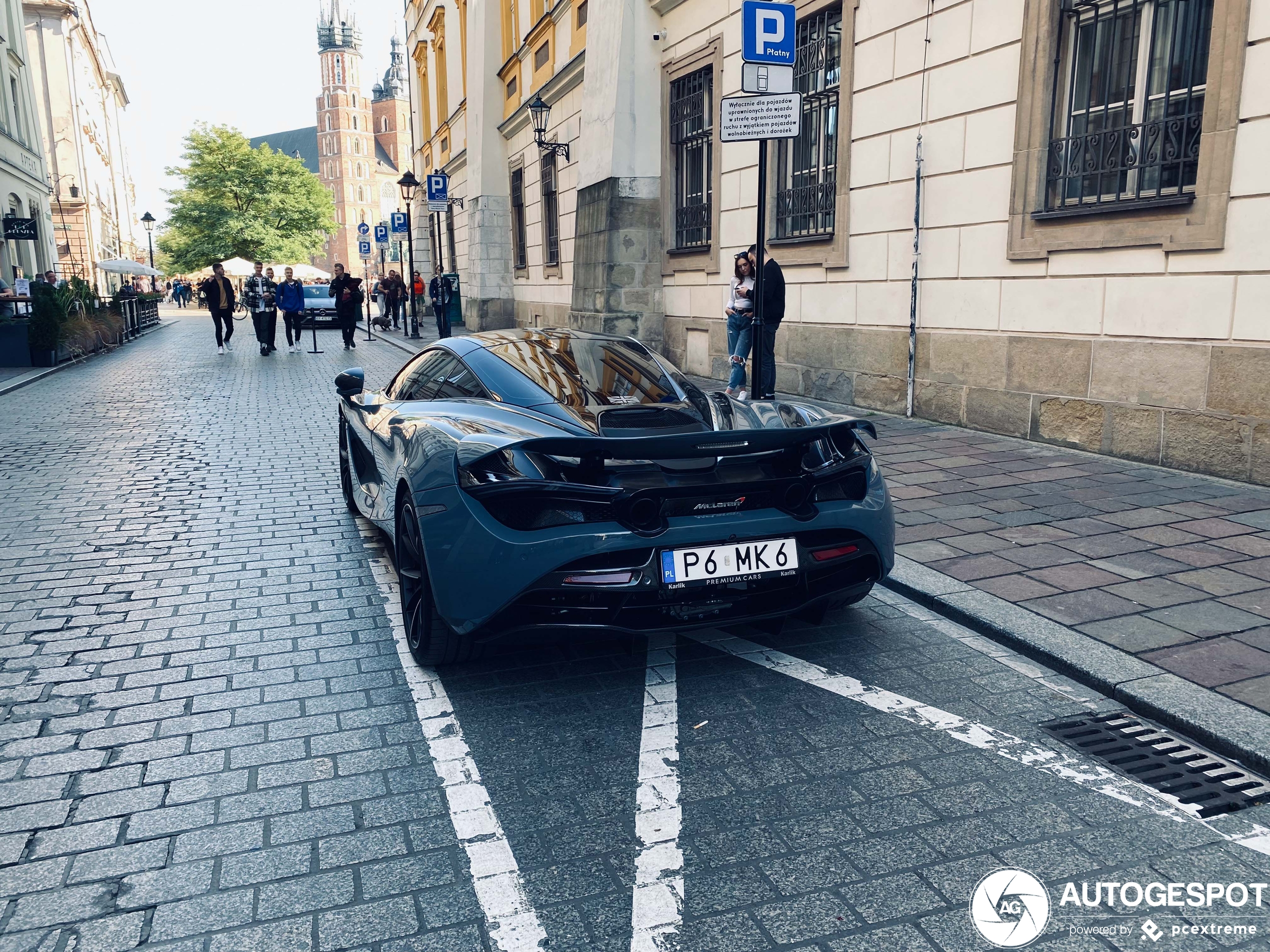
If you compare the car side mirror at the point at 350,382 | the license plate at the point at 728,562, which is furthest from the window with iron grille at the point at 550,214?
the license plate at the point at 728,562

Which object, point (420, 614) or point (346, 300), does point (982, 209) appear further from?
point (346, 300)

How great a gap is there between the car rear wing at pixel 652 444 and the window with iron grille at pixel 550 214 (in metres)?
17.7

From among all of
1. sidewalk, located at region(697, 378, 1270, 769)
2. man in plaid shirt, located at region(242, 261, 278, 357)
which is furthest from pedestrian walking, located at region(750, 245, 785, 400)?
man in plaid shirt, located at region(242, 261, 278, 357)

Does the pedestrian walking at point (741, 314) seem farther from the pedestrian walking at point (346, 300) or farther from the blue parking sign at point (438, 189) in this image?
the blue parking sign at point (438, 189)

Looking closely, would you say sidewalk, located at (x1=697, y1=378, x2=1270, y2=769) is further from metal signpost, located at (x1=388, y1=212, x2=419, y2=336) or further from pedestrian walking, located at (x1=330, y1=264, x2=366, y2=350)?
metal signpost, located at (x1=388, y1=212, x2=419, y2=336)

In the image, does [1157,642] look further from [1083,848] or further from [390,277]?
[390,277]

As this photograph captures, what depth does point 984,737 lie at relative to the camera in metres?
3.38

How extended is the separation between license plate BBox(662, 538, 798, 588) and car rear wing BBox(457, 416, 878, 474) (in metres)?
0.34

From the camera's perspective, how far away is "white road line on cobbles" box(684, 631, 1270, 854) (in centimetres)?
291

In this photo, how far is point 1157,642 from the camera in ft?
13.2

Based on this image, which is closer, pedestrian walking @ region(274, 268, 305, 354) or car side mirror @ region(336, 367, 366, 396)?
car side mirror @ region(336, 367, 366, 396)

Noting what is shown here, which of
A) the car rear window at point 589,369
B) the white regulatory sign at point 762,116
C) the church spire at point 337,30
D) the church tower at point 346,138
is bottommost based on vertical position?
the car rear window at point 589,369

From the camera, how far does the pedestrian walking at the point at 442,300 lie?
84.7 ft

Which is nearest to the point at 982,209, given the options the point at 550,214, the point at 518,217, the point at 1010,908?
the point at 1010,908
